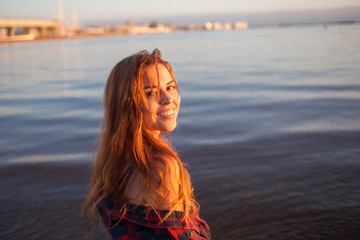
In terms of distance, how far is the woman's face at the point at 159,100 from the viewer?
1.85m

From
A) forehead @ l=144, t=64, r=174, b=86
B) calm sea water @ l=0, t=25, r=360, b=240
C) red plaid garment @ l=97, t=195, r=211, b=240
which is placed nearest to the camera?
red plaid garment @ l=97, t=195, r=211, b=240

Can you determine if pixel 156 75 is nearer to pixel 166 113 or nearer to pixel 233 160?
pixel 166 113

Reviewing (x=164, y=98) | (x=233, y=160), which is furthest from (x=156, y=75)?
(x=233, y=160)

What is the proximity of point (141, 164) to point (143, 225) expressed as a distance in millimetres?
296

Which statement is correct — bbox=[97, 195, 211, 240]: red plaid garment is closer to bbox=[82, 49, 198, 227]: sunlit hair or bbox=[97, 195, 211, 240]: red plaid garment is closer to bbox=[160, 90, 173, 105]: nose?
bbox=[82, 49, 198, 227]: sunlit hair

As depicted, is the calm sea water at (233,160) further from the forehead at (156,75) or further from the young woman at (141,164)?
the forehead at (156,75)

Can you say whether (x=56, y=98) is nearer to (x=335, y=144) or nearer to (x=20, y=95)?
(x=20, y=95)

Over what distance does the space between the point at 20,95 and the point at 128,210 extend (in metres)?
11.4

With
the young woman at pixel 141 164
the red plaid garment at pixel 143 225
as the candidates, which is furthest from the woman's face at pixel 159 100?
the red plaid garment at pixel 143 225

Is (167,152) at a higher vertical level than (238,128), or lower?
higher

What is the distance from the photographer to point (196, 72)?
1630 cm

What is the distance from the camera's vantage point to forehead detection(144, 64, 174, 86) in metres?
1.83

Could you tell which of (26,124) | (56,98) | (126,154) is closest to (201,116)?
(26,124)

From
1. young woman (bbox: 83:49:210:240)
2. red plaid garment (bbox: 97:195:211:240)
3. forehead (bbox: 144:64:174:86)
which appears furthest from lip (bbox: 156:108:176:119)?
red plaid garment (bbox: 97:195:211:240)
